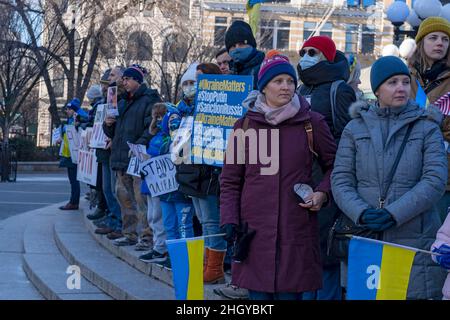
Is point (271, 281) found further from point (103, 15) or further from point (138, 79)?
point (103, 15)

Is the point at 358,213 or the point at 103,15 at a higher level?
the point at 103,15

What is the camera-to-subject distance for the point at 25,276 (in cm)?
927

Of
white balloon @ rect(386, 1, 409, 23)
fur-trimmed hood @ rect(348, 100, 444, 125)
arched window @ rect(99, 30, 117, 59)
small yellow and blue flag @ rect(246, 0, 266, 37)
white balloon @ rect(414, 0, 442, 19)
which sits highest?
arched window @ rect(99, 30, 117, 59)

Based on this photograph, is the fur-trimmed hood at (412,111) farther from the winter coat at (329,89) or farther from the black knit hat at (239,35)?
the black knit hat at (239,35)

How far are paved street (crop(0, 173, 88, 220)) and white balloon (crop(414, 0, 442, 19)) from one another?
777 cm

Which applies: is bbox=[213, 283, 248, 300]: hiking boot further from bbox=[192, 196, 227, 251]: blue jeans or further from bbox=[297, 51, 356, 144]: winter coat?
bbox=[297, 51, 356, 144]: winter coat

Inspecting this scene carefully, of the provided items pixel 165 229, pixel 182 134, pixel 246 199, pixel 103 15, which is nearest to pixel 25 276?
pixel 165 229

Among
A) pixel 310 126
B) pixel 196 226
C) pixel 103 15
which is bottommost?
pixel 196 226

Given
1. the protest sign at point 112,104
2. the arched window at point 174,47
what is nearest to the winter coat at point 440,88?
the protest sign at point 112,104

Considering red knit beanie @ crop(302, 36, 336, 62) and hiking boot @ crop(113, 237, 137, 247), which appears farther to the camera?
hiking boot @ crop(113, 237, 137, 247)

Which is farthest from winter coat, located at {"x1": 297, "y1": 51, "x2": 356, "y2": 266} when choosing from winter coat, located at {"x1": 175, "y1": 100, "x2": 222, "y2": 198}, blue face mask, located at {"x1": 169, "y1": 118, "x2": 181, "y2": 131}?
blue face mask, located at {"x1": 169, "y1": 118, "x2": 181, "y2": 131}

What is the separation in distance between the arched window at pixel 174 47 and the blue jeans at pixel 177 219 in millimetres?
26212

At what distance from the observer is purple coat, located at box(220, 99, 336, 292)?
4.77 m
